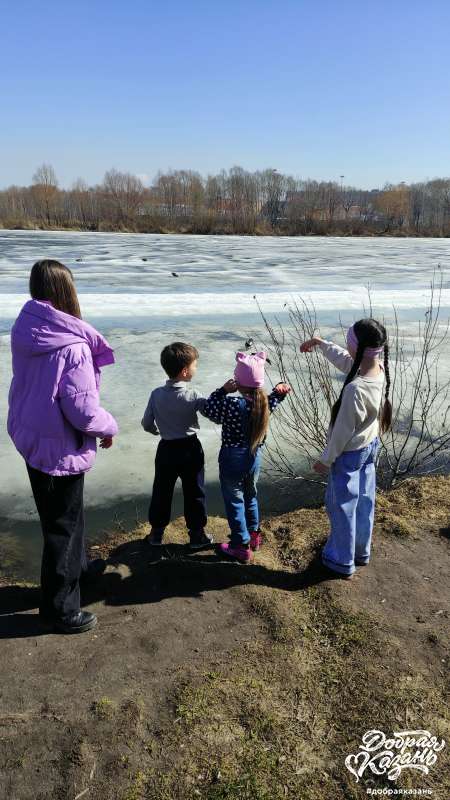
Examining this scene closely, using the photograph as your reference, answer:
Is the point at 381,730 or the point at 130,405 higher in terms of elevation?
the point at 130,405

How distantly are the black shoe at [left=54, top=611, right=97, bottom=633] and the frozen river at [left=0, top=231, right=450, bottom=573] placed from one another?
1.25m

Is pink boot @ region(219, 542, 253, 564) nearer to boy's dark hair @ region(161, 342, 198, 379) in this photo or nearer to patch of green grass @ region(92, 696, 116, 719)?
boy's dark hair @ region(161, 342, 198, 379)

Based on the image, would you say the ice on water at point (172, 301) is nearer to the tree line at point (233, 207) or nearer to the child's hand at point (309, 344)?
the child's hand at point (309, 344)

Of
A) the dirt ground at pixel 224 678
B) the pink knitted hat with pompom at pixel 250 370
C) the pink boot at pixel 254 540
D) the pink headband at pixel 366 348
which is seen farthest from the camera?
the pink boot at pixel 254 540

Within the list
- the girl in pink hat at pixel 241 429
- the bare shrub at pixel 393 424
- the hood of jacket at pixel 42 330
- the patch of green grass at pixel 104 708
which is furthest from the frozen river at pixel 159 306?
the hood of jacket at pixel 42 330

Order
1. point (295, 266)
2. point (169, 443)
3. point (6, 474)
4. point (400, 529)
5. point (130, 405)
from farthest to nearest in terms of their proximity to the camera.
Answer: point (295, 266)
point (130, 405)
point (6, 474)
point (400, 529)
point (169, 443)

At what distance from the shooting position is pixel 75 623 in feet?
9.28

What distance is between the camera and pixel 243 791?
2014 millimetres

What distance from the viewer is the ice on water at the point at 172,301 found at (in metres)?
5.09

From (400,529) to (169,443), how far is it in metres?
1.74

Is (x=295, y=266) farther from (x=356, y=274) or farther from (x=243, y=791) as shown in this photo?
(x=243, y=791)

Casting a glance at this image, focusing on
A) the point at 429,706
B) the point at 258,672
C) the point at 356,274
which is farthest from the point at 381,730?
the point at 356,274

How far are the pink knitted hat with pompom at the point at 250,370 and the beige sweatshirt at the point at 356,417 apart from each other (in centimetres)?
47

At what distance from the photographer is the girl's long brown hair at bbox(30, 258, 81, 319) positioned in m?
2.52
